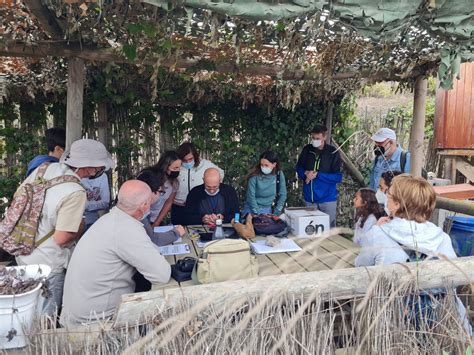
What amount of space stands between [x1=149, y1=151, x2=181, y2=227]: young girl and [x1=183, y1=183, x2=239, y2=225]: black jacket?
0.25 metres

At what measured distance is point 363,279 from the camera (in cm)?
193

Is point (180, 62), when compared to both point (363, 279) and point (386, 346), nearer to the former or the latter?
point (363, 279)

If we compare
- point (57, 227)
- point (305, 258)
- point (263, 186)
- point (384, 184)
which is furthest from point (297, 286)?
point (263, 186)

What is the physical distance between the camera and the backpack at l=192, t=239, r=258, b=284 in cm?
219

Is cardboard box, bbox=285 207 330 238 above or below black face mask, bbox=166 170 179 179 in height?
below

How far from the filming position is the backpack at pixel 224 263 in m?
2.19

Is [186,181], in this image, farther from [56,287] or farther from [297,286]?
[297,286]

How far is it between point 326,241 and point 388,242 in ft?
3.57

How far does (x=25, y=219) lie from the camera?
2.35 metres

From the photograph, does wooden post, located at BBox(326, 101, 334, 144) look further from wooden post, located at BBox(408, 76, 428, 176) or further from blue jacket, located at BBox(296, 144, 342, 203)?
wooden post, located at BBox(408, 76, 428, 176)

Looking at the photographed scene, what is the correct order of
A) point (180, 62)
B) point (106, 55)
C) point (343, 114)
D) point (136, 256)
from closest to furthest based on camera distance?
point (136, 256), point (106, 55), point (180, 62), point (343, 114)

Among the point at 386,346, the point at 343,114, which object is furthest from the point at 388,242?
the point at 343,114

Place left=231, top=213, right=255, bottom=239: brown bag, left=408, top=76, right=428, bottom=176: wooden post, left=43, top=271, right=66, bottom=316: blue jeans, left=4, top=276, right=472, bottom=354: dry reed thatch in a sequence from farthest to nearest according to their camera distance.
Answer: left=408, top=76, right=428, bottom=176: wooden post → left=231, top=213, right=255, bottom=239: brown bag → left=43, top=271, right=66, bottom=316: blue jeans → left=4, top=276, right=472, bottom=354: dry reed thatch

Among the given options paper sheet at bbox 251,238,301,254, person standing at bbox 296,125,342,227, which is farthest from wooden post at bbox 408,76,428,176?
paper sheet at bbox 251,238,301,254
